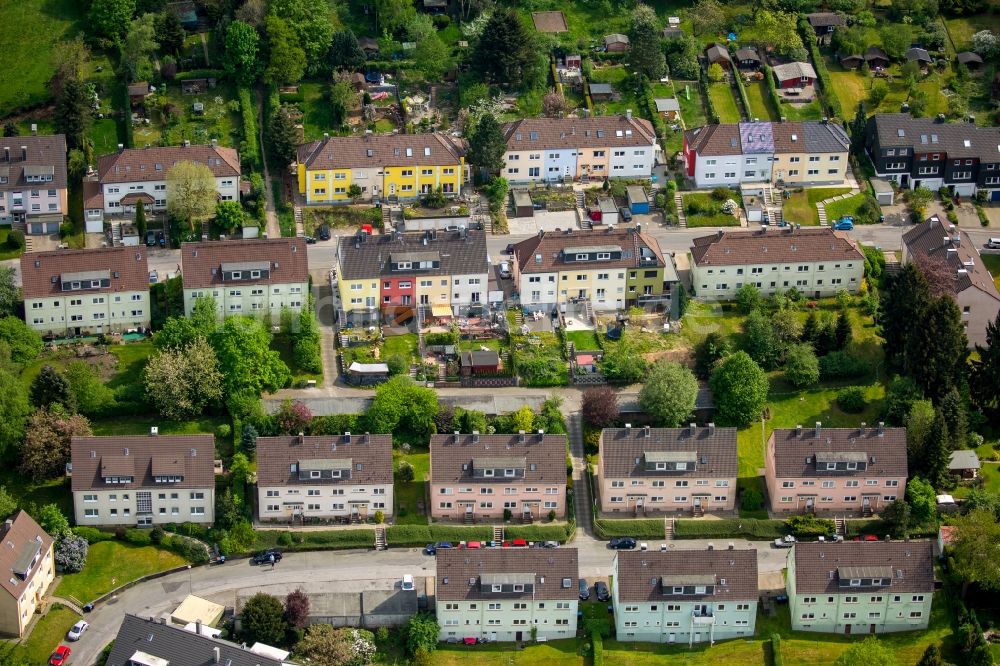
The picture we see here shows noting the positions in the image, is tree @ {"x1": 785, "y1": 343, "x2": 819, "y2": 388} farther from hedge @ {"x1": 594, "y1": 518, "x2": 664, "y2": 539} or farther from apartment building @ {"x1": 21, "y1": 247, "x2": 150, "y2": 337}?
apartment building @ {"x1": 21, "y1": 247, "x2": 150, "y2": 337}

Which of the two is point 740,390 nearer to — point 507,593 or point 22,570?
point 507,593

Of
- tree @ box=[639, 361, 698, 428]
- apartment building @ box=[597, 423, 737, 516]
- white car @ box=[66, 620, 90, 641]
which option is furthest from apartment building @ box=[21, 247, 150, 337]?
tree @ box=[639, 361, 698, 428]

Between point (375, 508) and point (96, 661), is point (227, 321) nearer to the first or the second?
point (375, 508)

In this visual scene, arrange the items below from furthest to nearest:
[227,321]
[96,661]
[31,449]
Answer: [227,321]
[31,449]
[96,661]

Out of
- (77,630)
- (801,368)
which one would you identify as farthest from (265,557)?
(801,368)

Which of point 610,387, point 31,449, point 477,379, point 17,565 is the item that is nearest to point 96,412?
point 31,449

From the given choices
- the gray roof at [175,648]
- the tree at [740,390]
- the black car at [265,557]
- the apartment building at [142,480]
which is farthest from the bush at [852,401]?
the gray roof at [175,648]

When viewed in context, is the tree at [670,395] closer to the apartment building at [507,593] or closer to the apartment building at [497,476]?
the apartment building at [497,476]
